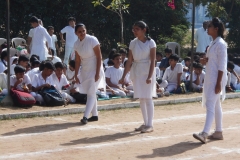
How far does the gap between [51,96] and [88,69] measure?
173cm

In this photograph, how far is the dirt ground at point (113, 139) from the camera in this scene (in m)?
7.61

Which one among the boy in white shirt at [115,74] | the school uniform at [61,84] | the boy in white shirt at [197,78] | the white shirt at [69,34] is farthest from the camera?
the white shirt at [69,34]

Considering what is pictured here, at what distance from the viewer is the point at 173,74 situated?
45.7 feet

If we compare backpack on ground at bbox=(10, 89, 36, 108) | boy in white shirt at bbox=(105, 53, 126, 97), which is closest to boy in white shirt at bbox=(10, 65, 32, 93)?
backpack on ground at bbox=(10, 89, 36, 108)

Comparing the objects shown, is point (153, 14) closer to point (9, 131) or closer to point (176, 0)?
point (176, 0)

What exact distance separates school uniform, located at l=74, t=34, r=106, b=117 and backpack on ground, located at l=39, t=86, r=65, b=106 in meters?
1.42

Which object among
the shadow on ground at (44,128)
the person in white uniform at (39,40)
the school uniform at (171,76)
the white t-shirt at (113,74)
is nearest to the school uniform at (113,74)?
the white t-shirt at (113,74)

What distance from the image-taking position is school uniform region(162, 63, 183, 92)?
13891mm

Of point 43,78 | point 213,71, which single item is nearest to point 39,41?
point 43,78

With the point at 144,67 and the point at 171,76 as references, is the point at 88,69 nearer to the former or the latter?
the point at 144,67

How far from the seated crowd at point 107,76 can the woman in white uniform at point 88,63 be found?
1.35 meters

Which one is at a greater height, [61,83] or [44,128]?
[61,83]

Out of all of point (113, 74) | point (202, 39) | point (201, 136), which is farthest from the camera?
point (202, 39)

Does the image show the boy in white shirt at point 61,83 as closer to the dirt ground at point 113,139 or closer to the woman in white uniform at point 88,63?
the dirt ground at point 113,139
